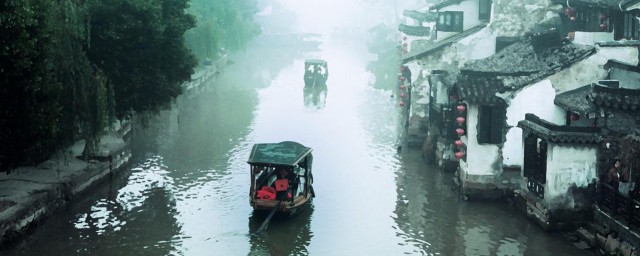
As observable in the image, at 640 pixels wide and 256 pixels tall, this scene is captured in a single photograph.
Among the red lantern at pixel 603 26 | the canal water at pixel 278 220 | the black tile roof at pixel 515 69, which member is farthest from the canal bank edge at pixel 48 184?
the red lantern at pixel 603 26

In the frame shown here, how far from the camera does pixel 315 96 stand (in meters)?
60.1

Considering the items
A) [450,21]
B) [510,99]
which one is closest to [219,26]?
[450,21]

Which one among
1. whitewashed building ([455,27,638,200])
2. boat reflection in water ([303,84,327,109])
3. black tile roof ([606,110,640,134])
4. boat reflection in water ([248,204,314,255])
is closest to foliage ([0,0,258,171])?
boat reflection in water ([248,204,314,255])

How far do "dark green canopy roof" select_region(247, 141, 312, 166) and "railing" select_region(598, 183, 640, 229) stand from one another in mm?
9864

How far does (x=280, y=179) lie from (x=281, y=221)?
4.79ft

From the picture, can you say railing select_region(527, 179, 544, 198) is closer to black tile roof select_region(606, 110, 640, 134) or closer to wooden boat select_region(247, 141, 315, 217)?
black tile roof select_region(606, 110, 640, 134)

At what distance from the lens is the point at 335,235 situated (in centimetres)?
2469

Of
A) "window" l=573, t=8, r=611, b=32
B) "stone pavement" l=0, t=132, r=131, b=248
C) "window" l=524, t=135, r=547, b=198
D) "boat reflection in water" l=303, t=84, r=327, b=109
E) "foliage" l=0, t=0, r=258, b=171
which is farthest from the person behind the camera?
"boat reflection in water" l=303, t=84, r=327, b=109

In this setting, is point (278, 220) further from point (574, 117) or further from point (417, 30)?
point (417, 30)

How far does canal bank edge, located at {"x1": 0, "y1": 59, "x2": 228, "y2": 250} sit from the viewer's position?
22.8 metres

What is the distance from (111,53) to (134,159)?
7.46 metres

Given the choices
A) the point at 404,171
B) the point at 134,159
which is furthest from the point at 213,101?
the point at 404,171

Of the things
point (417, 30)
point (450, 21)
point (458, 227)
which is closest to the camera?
point (458, 227)

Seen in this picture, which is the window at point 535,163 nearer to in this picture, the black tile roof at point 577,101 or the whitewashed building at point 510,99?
the black tile roof at point 577,101
